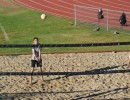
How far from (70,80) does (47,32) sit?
10210 mm

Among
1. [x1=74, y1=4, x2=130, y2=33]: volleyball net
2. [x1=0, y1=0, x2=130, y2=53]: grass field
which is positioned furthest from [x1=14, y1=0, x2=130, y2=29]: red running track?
[x1=0, y1=0, x2=130, y2=53]: grass field

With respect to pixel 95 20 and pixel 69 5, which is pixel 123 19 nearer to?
pixel 95 20

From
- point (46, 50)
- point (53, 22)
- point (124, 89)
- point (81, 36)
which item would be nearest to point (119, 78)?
point (124, 89)

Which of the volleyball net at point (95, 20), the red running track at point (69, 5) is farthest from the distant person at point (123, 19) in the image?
the red running track at point (69, 5)

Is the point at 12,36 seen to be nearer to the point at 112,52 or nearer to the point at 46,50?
the point at 46,50

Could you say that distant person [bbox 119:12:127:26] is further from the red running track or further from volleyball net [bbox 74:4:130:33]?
the red running track

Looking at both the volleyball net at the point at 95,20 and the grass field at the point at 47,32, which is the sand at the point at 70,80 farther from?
the volleyball net at the point at 95,20

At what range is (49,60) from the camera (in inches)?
698

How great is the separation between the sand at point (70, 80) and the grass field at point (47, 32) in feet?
5.98

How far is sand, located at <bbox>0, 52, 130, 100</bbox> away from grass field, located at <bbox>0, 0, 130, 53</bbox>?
1.82 metres

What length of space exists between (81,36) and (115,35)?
2109mm

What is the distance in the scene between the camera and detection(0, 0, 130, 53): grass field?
21.8 m

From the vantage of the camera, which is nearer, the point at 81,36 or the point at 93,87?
the point at 93,87

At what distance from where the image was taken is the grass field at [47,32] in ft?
71.5
